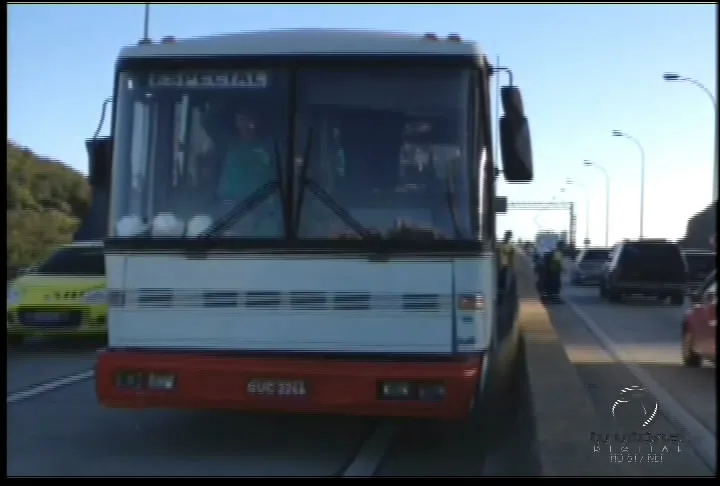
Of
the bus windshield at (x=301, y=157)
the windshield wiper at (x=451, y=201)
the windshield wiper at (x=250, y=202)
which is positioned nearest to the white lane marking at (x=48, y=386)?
the bus windshield at (x=301, y=157)

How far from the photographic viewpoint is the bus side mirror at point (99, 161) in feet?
24.3

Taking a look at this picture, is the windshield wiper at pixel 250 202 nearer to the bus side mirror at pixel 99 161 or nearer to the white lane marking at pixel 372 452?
the bus side mirror at pixel 99 161

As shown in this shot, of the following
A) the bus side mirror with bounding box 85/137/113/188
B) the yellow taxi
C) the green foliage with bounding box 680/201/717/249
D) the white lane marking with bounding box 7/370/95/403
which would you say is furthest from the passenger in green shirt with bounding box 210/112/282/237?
the yellow taxi

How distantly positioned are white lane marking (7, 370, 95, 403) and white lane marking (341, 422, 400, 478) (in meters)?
3.82

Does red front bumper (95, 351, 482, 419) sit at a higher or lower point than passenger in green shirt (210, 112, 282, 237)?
lower

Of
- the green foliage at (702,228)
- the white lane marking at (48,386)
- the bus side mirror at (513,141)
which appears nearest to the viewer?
the green foliage at (702,228)

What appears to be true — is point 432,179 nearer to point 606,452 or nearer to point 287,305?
point 287,305

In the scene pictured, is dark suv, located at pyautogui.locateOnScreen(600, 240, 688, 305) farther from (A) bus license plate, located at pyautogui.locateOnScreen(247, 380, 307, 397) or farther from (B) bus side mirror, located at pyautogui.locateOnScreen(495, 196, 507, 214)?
(A) bus license plate, located at pyautogui.locateOnScreen(247, 380, 307, 397)

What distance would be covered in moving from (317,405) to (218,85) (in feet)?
7.92

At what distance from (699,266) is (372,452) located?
11.1 ft

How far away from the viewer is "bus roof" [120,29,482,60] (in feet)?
23.2

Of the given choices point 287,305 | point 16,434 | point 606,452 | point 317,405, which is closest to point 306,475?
point 317,405

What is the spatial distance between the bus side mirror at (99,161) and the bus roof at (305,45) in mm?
661

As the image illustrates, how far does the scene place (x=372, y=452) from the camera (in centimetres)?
743
